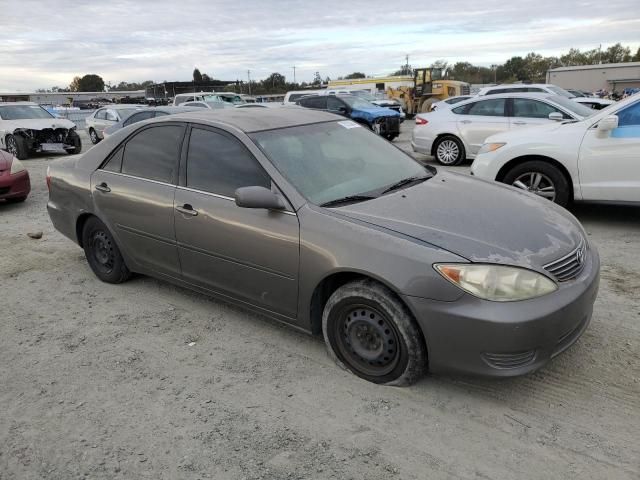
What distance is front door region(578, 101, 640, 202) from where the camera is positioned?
17.9 feet

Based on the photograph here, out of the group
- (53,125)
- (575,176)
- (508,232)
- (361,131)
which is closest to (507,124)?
(575,176)

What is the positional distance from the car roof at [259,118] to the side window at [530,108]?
702cm

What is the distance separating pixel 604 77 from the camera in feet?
212

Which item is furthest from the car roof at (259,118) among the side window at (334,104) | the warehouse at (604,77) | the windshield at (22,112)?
the warehouse at (604,77)

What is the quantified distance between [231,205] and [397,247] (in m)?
1.27

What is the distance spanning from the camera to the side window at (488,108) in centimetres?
1026

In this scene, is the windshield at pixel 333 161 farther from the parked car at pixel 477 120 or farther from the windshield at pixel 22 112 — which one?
the windshield at pixel 22 112

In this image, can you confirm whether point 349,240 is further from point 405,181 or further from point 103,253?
point 103,253

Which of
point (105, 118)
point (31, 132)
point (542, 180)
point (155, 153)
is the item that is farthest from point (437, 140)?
point (105, 118)

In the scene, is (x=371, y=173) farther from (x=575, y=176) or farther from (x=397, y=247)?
(x=575, y=176)

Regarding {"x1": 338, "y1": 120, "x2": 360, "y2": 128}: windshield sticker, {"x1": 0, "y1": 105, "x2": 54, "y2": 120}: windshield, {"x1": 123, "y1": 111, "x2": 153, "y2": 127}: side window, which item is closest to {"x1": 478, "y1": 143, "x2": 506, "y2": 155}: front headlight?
{"x1": 338, "y1": 120, "x2": 360, "y2": 128}: windshield sticker

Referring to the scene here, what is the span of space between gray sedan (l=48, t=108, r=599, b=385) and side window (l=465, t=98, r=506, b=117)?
274 inches

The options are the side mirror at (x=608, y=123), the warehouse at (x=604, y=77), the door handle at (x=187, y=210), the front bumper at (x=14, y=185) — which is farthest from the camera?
the warehouse at (x=604, y=77)

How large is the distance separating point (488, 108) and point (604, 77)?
65.6 meters
